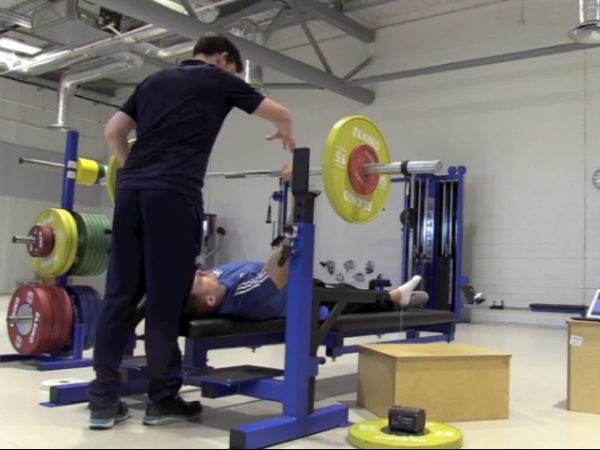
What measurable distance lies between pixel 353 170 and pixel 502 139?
5.82m

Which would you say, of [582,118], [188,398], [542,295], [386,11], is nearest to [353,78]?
[386,11]

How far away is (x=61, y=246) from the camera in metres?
3.87

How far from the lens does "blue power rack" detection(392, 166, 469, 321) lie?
7.61 m

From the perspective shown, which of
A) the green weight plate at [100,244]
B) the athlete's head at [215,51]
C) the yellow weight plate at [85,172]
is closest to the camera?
the athlete's head at [215,51]

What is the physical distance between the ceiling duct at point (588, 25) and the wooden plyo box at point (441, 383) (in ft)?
11.1

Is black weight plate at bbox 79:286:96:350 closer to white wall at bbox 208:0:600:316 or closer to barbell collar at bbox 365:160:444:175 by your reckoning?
barbell collar at bbox 365:160:444:175

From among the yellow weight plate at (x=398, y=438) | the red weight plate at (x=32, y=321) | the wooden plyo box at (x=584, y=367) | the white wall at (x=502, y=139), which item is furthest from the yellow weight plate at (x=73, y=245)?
the white wall at (x=502, y=139)

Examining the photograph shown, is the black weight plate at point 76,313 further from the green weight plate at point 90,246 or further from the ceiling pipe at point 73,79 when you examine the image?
the ceiling pipe at point 73,79

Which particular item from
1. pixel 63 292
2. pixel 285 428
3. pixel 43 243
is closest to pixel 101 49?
pixel 43 243

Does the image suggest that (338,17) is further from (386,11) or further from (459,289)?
(459,289)

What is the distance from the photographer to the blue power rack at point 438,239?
7.61 meters

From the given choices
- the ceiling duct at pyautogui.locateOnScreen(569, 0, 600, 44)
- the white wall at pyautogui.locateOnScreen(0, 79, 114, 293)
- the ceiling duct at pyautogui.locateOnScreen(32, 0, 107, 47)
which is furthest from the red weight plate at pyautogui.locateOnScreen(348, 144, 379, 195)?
the white wall at pyautogui.locateOnScreen(0, 79, 114, 293)

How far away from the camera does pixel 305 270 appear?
7.75ft

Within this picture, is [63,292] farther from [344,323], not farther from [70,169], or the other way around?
[344,323]
